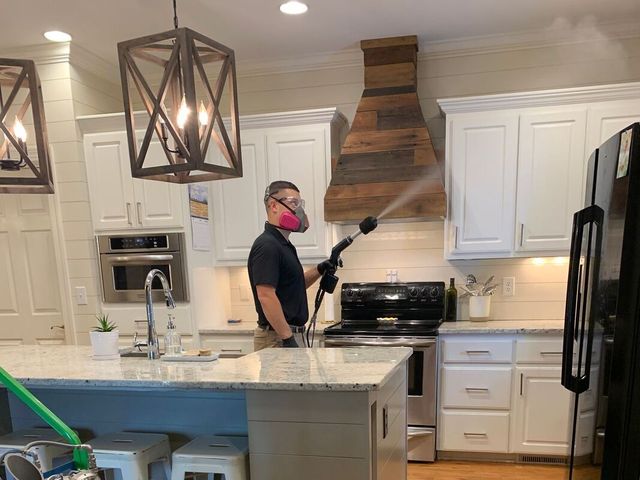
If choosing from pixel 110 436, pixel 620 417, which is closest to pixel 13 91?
pixel 110 436

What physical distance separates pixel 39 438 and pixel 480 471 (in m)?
2.51

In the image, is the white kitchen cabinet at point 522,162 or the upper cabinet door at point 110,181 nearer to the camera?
the white kitchen cabinet at point 522,162

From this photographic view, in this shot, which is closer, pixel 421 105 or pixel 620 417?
pixel 620 417

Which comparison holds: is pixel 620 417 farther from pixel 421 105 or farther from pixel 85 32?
pixel 85 32

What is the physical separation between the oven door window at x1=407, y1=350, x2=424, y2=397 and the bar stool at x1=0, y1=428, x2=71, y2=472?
196 cm

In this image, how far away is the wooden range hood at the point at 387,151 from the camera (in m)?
3.01

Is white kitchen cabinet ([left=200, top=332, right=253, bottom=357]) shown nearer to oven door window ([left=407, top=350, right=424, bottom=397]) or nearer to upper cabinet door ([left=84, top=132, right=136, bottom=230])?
upper cabinet door ([left=84, top=132, right=136, bottom=230])

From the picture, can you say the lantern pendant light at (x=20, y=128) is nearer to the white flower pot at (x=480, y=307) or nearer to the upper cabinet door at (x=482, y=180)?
the upper cabinet door at (x=482, y=180)

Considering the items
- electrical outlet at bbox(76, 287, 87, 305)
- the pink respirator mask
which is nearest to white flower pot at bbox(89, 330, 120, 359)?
the pink respirator mask

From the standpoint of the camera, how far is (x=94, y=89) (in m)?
3.39

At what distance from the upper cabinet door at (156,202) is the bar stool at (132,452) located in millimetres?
1641

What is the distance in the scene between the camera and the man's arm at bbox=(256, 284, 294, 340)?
2203mm

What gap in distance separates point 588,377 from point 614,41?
2.55 metres

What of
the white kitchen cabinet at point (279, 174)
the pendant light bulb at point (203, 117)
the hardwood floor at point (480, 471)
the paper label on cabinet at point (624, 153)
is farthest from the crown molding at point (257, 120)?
the hardwood floor at point (480, 471)
